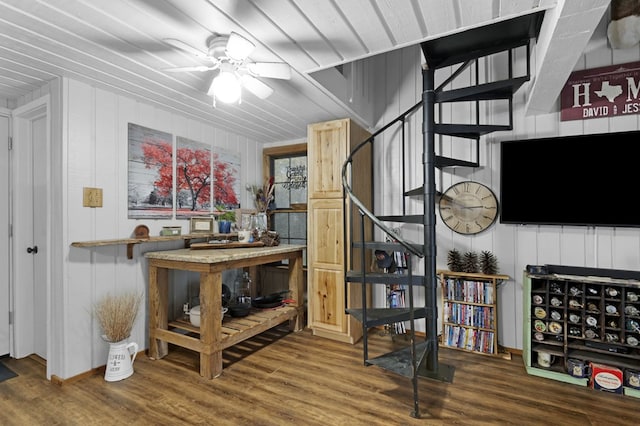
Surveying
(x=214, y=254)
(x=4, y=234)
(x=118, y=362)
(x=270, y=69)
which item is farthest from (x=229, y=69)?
(x=4, y=234)

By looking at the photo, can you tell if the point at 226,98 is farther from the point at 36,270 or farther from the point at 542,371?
the point at 542,371

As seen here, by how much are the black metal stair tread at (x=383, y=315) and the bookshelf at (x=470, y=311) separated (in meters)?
0.77

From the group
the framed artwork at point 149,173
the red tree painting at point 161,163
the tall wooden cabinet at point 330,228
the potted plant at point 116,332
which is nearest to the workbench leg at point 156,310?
the potted plant at point 116,332

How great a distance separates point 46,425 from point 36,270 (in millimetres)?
1489

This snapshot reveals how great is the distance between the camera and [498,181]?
10.0 feet

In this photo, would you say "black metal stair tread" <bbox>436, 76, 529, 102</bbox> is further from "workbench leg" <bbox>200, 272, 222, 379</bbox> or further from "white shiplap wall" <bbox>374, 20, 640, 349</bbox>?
"workbench leg" <bbox>200, 272, 222, 379</bbox>

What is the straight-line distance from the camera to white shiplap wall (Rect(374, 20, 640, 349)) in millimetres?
2668

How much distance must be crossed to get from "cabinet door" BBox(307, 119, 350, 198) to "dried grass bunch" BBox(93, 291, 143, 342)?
6.50ft

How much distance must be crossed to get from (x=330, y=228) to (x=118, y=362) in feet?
7.05

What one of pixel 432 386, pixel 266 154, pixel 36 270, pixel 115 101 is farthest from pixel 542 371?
pixel 36 270

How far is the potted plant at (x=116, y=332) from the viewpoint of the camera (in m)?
2.47

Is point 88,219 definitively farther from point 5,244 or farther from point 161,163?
point 5,244

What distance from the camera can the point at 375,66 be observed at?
3742 millimetres

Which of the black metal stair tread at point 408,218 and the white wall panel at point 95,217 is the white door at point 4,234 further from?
the black metal stair tread at point 408,218
